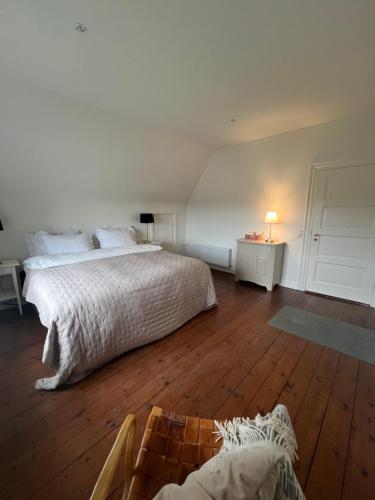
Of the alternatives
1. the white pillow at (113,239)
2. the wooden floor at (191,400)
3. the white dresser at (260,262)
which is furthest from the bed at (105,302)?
the white dresser at (260,262)

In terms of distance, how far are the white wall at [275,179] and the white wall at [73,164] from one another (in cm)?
60

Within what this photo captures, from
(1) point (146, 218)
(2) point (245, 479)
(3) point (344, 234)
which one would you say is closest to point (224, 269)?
(1) point (146, 218)

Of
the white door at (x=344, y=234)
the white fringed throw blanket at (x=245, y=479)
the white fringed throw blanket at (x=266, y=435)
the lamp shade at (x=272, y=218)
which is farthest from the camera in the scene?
the lamp shade at (x=272, y=218)

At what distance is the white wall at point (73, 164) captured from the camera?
7.76 ft

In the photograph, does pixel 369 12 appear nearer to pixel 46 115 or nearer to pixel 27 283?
pixel 46 115

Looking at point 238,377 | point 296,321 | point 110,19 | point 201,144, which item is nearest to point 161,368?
point 238,377

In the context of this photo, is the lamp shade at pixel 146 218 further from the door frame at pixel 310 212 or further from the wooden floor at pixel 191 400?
the door frame at pixel 310 212

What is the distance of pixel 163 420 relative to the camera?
97cm

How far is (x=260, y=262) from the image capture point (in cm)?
365

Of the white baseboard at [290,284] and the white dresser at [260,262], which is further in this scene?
the white baseboard at [290,284]

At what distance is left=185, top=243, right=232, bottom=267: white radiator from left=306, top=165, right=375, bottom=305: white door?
1528 mm

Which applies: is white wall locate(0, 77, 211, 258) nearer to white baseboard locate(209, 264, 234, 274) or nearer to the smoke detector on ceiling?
the smoke detector on ceiling

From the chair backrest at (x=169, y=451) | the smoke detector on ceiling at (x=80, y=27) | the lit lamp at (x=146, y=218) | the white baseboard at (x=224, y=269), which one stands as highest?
the smoke detector on ceiling at (x=80, y=27)

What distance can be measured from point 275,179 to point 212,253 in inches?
75.3
